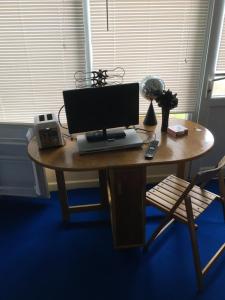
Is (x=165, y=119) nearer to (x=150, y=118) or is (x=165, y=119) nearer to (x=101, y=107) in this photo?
(x=150, y=118)

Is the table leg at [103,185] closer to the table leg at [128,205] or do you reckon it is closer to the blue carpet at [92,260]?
the blue carpet at [92,260]

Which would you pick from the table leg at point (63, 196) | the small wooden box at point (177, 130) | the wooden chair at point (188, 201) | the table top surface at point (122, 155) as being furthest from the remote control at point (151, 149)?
the table leg at point (63, 196)

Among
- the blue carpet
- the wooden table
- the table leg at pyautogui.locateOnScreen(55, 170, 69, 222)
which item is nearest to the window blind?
the wooden table

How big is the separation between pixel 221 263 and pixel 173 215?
0.55 metres

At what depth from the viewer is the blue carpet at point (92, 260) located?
1.73 m

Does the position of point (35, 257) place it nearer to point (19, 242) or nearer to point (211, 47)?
point (19, 242)

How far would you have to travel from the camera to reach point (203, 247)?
1997mm

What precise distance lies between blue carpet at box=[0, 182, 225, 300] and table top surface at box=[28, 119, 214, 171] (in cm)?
75

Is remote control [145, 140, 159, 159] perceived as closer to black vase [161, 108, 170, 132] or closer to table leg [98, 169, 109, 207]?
black vase [161, 108, 170, 132]

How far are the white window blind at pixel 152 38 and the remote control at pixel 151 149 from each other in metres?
0.77

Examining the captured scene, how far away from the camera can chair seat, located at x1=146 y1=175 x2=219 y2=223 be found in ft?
5.65

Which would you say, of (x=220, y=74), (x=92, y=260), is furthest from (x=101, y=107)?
(x=220, y=74)

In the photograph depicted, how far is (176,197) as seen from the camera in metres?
1.85

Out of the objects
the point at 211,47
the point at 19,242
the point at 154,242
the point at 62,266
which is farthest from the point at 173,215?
the point at 211,47
